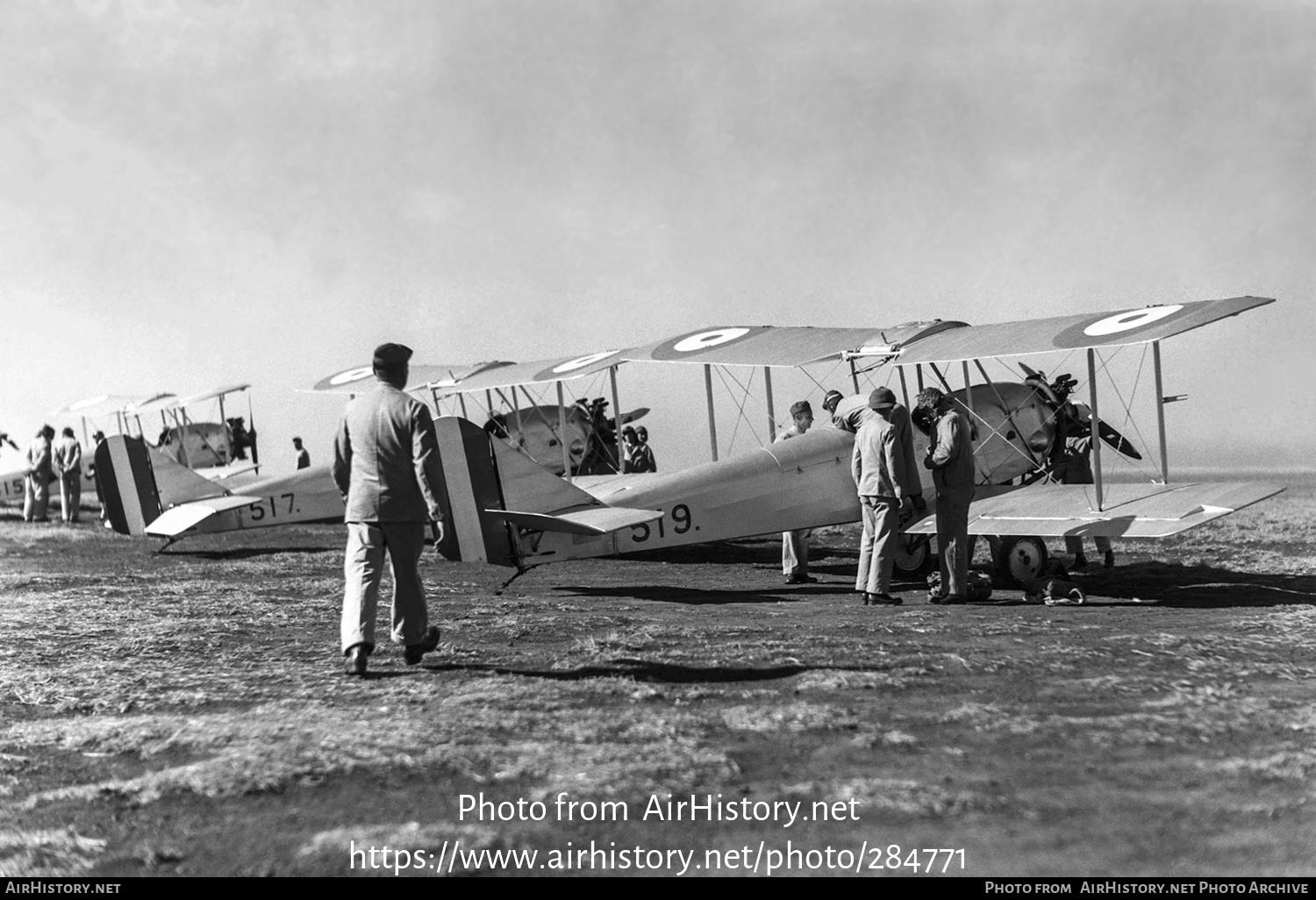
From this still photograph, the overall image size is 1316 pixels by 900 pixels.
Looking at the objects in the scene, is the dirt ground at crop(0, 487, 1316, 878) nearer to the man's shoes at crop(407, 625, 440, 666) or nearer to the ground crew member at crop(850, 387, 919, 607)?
the man's shoes at crop(407, 625, 440, 666)

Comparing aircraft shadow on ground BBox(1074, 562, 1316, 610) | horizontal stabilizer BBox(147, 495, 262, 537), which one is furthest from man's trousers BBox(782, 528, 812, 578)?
horizontal stabilizer BBox(147, 495, 262, 537)

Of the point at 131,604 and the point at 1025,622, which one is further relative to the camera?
the point at 131,604

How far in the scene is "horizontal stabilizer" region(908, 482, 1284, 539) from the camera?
9.01 metres

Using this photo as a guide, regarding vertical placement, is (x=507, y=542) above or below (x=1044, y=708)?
above

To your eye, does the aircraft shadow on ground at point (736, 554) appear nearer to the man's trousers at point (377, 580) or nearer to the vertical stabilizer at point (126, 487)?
the vertical stabilizer at point (126, 487)

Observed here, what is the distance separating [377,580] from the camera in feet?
19.4

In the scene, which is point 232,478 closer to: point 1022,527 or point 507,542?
point 507,542

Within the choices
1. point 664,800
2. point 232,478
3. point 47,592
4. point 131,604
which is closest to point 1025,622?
point 664,800

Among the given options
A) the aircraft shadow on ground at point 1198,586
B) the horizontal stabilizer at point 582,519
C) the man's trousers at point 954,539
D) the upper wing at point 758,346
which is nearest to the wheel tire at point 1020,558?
the aircraft shadow on ground at point 1198,586

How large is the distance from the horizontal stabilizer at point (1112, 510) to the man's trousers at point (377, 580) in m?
5.32

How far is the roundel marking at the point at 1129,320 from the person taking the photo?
9.59 m

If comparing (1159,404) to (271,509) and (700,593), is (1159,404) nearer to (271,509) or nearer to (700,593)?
(700,593)

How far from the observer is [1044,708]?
4.96 metres

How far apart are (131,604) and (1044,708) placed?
25.0 feet
